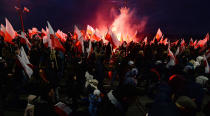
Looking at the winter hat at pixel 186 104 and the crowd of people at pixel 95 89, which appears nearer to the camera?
the winter hat at pixel 186 104

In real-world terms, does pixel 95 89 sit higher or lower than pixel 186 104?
lower

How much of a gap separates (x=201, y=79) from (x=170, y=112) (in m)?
3.24

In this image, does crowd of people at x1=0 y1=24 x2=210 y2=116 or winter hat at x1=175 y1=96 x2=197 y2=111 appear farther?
crowd of people at x1=0 y1=24 x2=210 y2=116

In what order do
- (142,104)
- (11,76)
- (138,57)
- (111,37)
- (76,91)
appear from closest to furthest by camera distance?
(76,91) → (11,76) → (142,104) → (138,57) → (111,37)

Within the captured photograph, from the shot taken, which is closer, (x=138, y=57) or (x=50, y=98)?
(x=50, y=98)

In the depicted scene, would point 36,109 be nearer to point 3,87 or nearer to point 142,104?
point 3,87

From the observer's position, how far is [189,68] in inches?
136

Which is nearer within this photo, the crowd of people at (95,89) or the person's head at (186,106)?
the person's head at (186,106)

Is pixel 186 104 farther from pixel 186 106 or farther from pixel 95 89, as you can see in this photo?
pixel 95 89

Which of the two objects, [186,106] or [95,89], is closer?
[186,106]

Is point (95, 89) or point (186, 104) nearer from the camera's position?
point (186, 104)

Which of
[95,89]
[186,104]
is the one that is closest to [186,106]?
[186,104]

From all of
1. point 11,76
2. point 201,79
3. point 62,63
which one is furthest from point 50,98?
point 201,79

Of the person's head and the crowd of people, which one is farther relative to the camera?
the crowd of people
